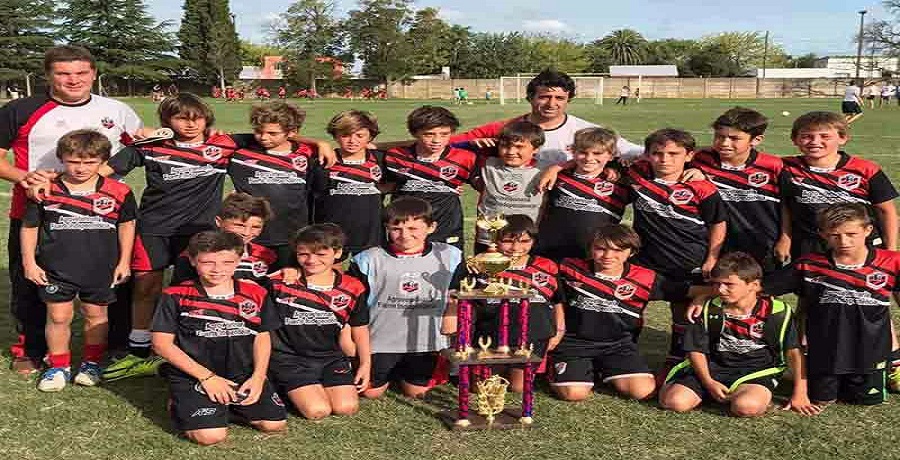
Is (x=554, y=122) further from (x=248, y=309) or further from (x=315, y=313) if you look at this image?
(x=248, y=309)

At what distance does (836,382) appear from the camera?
4051 millimetres

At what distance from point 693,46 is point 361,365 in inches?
4871

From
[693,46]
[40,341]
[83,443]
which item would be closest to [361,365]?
[83,443]

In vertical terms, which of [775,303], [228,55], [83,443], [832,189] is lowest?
[83,443]

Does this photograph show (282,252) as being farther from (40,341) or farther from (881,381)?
(881,381)

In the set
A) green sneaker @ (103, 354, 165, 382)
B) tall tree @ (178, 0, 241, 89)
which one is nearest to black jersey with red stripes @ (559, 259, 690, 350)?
green sneaker @ (103, 354, 165, 382)

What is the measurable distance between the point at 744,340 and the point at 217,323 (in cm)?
257

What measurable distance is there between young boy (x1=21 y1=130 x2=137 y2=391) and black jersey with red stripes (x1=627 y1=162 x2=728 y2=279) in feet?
9.07

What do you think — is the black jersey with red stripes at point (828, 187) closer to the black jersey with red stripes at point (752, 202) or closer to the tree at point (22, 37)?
the black jersey with red stripes at point (752, 202)

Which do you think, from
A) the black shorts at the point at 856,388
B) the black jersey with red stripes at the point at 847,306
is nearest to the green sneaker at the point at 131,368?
the black jersey with red stripes at the point at 847,306

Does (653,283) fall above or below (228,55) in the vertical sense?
below

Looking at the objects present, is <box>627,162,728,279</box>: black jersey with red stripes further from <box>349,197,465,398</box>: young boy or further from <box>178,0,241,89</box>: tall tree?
<box>178,0,241,89</box>: tall tree

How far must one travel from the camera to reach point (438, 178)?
479cm

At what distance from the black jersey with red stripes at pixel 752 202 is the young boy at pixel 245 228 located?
243 centimetres
